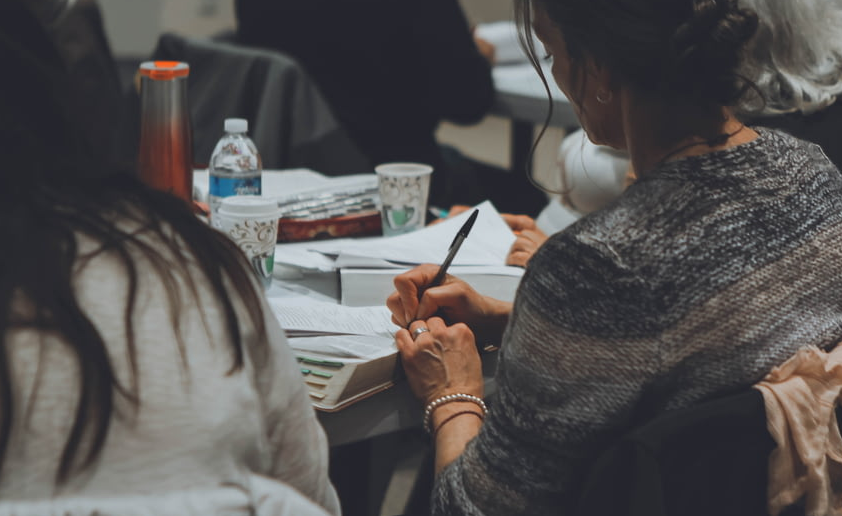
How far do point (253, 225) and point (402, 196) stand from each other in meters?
0.32

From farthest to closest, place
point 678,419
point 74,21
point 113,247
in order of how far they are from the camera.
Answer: point 74,21 → point 678,419 → point 113,247

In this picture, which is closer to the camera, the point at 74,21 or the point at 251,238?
the point at 251,238

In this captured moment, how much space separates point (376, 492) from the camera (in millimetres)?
1340

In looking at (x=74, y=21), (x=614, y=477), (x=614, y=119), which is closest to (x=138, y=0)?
(x=74, y=21)

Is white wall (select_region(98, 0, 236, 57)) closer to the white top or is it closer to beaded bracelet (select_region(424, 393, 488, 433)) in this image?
beaded bracelet (select_region(424, 393, 488, 433))

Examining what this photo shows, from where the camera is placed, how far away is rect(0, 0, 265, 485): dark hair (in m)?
0.60

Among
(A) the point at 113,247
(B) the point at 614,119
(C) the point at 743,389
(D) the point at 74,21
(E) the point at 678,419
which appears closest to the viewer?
(A) the point at 113,247

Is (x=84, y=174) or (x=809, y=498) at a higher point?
(x=84, y=174)

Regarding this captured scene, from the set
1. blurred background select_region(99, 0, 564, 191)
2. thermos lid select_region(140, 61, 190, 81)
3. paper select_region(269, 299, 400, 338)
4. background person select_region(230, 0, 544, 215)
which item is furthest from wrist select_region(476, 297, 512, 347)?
blurred background select_region(99, 0, 564, 191)

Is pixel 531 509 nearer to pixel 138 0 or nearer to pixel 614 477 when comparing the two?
pixel 614 477

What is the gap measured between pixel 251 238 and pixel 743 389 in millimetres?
660

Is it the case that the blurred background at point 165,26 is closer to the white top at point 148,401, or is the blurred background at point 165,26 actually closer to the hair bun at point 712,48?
the hair bun at point 712,48

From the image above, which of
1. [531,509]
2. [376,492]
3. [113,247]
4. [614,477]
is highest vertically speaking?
[113,247]

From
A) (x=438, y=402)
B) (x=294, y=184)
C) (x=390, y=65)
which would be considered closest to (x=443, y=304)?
(x=438, y=402)
